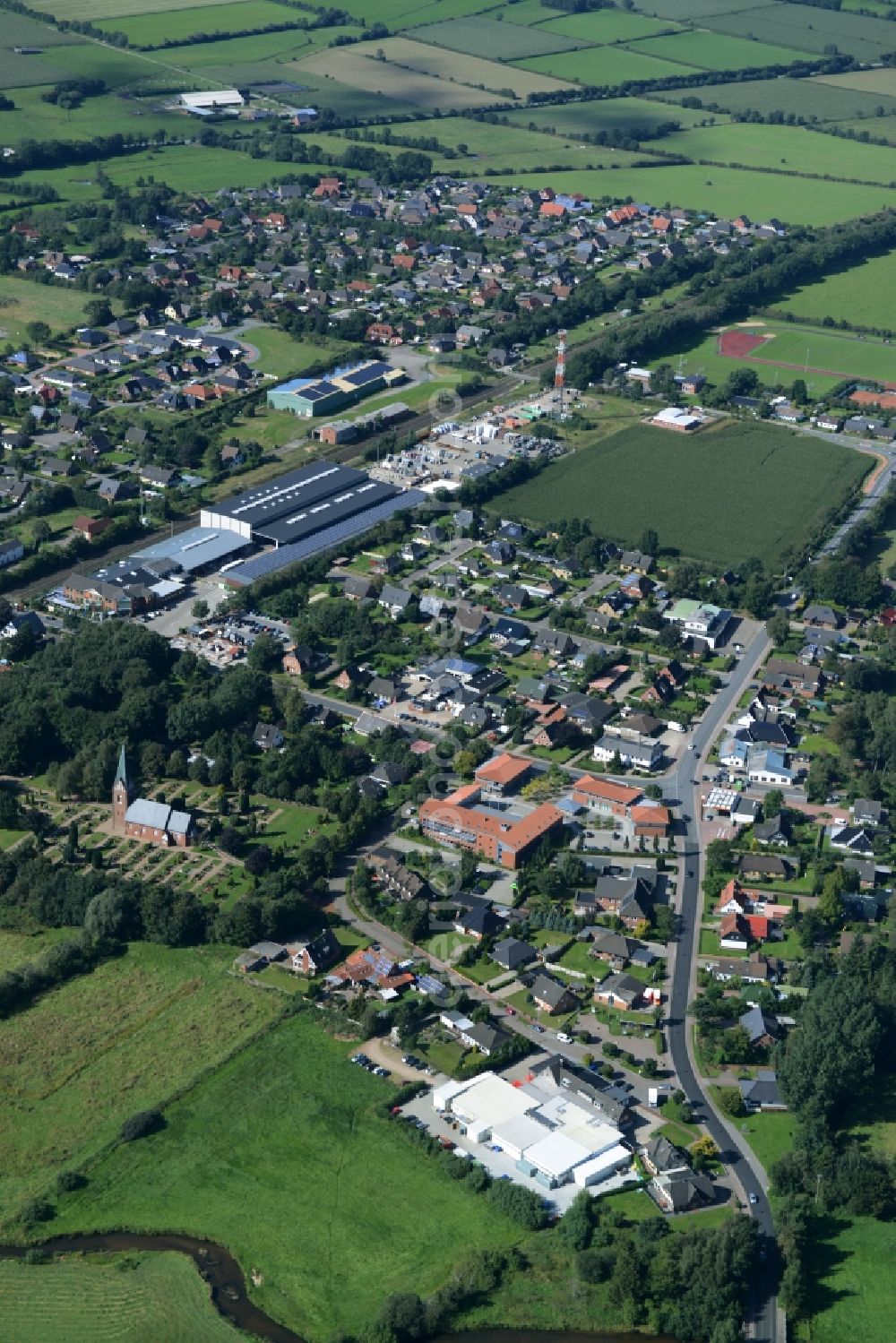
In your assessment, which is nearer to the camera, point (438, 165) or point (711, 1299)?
point (711, 1299)

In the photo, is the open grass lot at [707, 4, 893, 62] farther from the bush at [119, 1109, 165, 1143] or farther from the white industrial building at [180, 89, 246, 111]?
the bush at [119, 1109, 165, 1143]

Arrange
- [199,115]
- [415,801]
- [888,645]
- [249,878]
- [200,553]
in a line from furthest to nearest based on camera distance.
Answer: [199,115], [200,553], [888,645], [415,801], [249,878]

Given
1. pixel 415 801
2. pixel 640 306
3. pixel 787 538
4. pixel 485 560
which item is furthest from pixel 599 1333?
pixel 640 306

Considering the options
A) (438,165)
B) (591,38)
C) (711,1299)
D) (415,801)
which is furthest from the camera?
(591,38)

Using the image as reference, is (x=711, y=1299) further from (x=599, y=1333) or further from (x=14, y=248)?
(x=14, y=248)

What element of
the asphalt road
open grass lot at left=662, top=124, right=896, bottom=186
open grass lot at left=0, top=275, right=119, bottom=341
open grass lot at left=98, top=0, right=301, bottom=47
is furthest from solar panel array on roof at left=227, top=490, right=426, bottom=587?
open grass lot at left=98, top=0, right=301, bottom=47

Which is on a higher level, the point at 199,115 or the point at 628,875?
the point at 199,115

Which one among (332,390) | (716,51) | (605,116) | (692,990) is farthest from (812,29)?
(692,990)
